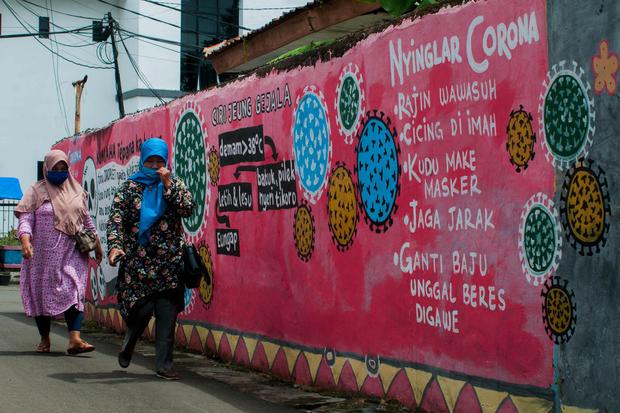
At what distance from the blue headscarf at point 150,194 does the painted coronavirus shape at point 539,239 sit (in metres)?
3.36

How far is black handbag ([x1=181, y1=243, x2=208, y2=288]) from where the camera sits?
27.0ft

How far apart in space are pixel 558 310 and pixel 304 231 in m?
2.95

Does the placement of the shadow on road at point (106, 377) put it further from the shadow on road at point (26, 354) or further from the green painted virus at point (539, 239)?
the green painted virus at point (539, 239)

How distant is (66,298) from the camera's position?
32.2 feet

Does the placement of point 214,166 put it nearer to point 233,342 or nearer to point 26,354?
point 233,342

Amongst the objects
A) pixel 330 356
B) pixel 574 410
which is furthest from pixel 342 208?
pixel 574 410

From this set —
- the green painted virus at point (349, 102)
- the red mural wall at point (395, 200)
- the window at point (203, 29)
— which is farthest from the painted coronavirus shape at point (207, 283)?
the window at point (203, 29)

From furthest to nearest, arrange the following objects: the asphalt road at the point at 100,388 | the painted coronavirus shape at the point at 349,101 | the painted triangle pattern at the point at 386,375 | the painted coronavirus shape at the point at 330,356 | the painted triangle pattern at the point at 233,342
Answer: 1. the painted triangle pattern at the point at 233,342
2. the painted coronavirus shape at the point at 330,356
3. the painted coronavirus shape at the point at 349,101
4. the asphalt road at the point at 100,388
5. the painted triangle pattern at the point at 386,375

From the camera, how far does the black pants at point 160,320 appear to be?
823 centimetres

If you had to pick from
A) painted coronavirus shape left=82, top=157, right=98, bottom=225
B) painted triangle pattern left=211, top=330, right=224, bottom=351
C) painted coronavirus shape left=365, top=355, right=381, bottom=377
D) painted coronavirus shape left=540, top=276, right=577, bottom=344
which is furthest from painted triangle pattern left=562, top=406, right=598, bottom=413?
painted coronavirus shape left=82, top=157, right=98, bottom=225

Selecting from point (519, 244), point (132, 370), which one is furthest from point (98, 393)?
point (519, 244)

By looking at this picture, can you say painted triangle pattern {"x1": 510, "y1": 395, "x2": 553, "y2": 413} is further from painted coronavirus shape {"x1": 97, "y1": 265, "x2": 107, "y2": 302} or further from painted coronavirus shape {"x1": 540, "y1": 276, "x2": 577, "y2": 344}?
painted coronavirus shape {"x1": 97, "y1": 265, "x2": 107, "y2": 302}

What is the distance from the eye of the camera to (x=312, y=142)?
311 inches

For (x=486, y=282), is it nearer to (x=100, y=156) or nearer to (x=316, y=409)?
(x=316, y=409)
